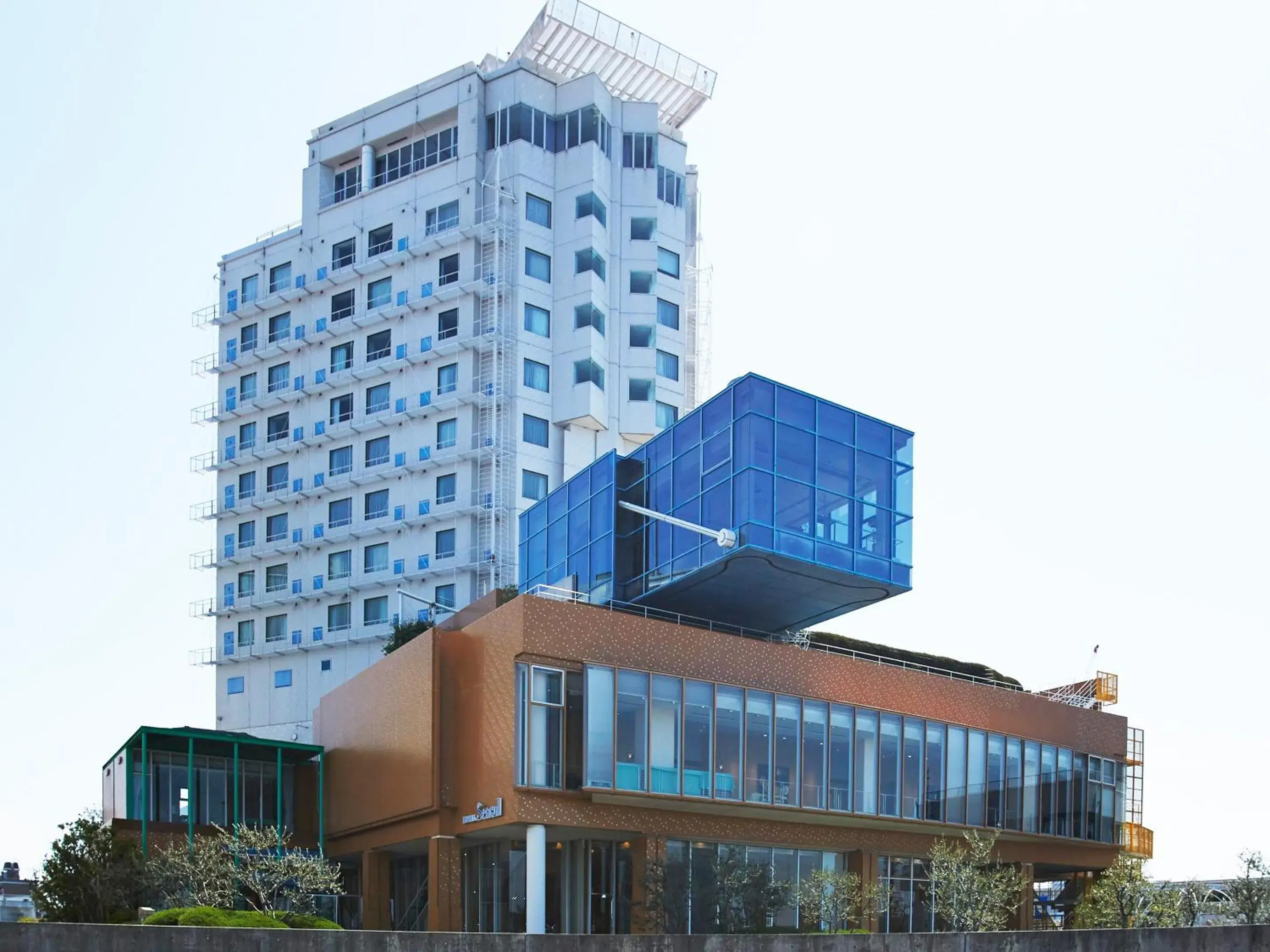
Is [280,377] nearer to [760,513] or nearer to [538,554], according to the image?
[538,554]

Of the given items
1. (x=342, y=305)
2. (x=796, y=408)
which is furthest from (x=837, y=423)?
(x=342, y=305)

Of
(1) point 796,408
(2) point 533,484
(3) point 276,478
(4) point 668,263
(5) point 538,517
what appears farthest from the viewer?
(3) point 276,478

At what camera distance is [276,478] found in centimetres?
9825

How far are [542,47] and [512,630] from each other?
60.3 metres

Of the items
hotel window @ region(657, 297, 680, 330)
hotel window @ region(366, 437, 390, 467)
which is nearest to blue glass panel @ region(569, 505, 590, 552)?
hotel window @ region(366, 437, 390, 467)

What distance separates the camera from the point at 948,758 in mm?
53469

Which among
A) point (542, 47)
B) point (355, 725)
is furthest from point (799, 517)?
point (542, 47)

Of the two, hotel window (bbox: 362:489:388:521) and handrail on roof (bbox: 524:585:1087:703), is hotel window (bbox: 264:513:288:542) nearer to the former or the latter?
hotel window (bbox: 362:489:388:521)

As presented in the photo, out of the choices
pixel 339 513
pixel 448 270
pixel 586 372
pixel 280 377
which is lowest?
pixel 339 513

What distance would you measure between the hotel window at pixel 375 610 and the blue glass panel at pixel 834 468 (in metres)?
43.6

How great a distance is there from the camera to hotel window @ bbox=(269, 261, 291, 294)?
100 m

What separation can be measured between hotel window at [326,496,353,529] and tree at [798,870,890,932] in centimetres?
5074

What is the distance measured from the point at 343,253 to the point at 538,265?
46.8ft

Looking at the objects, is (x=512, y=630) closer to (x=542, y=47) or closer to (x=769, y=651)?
(x=769, y=651)
